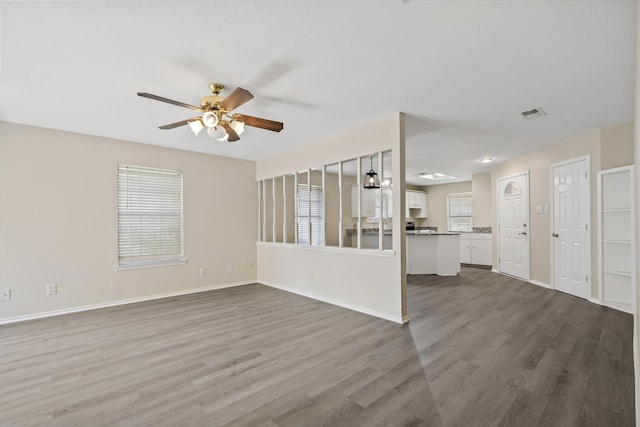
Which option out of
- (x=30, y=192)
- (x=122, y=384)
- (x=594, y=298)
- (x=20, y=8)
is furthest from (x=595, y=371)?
(x=30, y=192)

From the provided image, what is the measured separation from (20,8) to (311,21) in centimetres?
182

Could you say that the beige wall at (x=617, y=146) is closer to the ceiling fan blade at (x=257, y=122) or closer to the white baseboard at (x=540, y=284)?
the white baseboard at (x=540, y=284)

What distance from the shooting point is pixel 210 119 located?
271 cm

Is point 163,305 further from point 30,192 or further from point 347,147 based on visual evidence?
point 347,147

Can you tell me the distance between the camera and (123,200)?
182 inches

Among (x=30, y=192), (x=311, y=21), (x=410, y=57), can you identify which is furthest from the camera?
(x=30, y=192)

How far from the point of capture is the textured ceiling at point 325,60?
1.88m

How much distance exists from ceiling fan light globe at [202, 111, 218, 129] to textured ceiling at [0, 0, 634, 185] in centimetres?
34

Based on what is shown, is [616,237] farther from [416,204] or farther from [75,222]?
[75,222]

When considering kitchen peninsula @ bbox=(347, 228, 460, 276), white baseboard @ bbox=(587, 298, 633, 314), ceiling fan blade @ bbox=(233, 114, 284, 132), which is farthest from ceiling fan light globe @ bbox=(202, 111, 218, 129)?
white baseboard @ bbox=(587, 298, 633, 314)

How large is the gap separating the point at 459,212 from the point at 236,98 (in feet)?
27.6

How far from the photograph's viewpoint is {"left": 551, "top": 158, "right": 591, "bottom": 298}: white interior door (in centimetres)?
445

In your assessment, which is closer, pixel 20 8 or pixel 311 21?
pixel 20 8

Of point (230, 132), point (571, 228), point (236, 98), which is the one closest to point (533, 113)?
point (571, 228)
